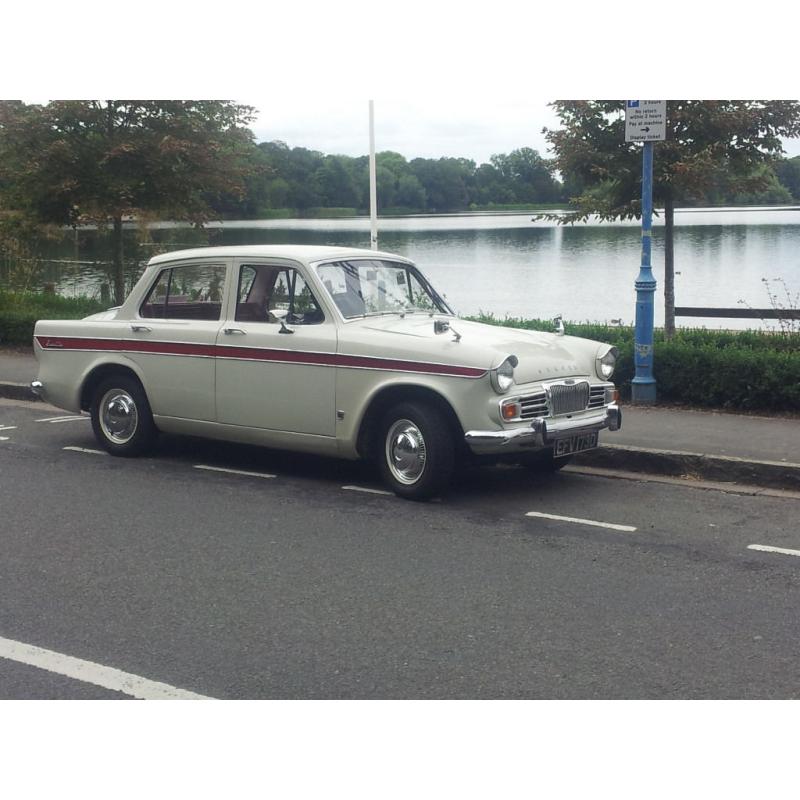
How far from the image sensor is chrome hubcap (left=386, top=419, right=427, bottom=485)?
25.8ft

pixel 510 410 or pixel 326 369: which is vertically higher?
pixel 326 369

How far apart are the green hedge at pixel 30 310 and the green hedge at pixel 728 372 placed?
9.84 meters

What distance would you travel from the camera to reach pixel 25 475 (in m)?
8.97

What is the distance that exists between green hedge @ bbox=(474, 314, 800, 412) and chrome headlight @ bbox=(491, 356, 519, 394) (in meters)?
3.99

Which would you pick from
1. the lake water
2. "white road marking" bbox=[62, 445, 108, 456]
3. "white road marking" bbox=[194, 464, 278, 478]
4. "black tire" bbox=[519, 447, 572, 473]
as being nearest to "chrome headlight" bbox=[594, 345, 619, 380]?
"black tire" bbox=[519, 447, 572, 473]

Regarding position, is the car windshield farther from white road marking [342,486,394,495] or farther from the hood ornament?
white road marking [342,486,394,495]

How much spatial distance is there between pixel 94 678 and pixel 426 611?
168 centimetres

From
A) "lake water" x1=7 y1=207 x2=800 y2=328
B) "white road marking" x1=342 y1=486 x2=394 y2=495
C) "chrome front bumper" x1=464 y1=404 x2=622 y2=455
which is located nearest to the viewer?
"chrome front bumper" x1=464 y1=404 x2=622 y2=455

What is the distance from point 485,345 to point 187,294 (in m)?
2.84

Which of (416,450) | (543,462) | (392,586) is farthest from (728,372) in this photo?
(392,586)

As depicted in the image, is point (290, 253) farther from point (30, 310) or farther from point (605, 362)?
point (30, 310)

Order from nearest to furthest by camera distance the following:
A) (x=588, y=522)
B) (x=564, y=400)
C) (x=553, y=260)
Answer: (x=588, y=522) < (x=564, y=400) < (x=553, y=260)

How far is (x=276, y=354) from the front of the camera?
859 cm

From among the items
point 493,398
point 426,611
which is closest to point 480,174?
point 493,398
